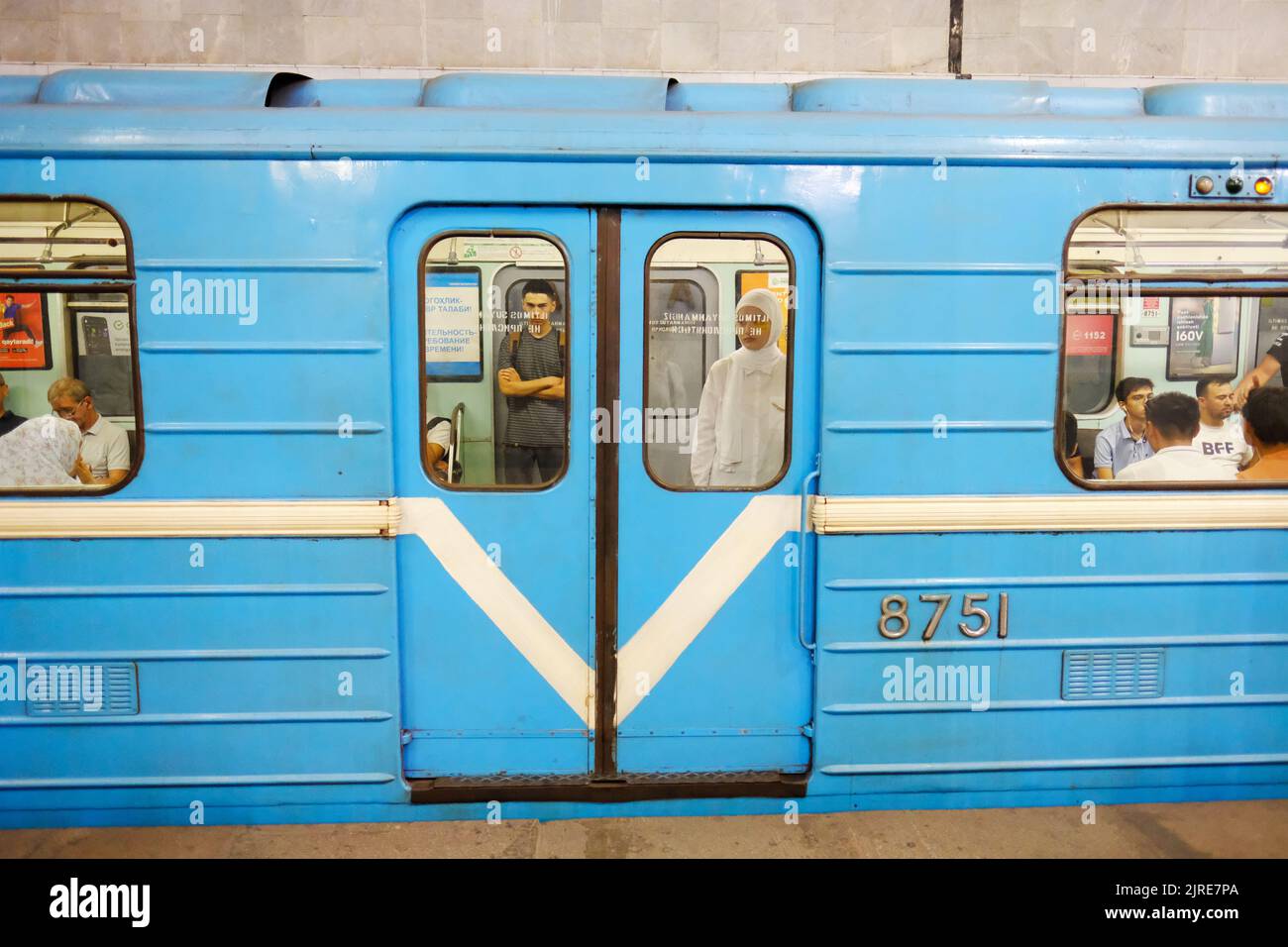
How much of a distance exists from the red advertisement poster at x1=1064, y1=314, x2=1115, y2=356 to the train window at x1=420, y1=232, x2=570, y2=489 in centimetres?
190

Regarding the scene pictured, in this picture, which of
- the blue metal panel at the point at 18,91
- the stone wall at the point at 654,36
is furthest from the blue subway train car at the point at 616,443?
the stone wall at the point at 654,36

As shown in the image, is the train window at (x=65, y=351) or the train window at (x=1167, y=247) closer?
the train window at (x=65, y=351)

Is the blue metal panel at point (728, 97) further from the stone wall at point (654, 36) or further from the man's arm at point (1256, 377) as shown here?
the stone wall at point (654, 36)

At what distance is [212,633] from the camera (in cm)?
322

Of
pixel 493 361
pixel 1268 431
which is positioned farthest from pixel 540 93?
pixel 1268 431

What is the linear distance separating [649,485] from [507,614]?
73 centimetres

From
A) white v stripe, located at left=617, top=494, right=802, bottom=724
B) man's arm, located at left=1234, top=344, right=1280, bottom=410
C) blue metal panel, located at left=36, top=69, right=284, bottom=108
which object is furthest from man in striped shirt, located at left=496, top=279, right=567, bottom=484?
man's arm, located at left=1234, top=344, right=1280, bottom=410

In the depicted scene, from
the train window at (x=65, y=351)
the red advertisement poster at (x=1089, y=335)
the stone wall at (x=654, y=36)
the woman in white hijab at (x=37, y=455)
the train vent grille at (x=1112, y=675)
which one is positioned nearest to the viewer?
the train window at (x=65, y=351)

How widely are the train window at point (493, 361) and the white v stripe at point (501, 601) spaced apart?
0.50 feet

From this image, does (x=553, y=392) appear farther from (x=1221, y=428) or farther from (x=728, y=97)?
(x=1221, y=428)

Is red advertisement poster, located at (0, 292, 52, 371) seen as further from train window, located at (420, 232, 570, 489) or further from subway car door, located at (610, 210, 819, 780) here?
subway car door, located at (610, 210, 819, 780)

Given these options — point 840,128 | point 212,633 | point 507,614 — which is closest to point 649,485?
point 507,614

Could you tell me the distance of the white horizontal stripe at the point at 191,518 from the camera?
3.14 m

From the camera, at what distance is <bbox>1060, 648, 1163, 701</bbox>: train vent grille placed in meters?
3.39
